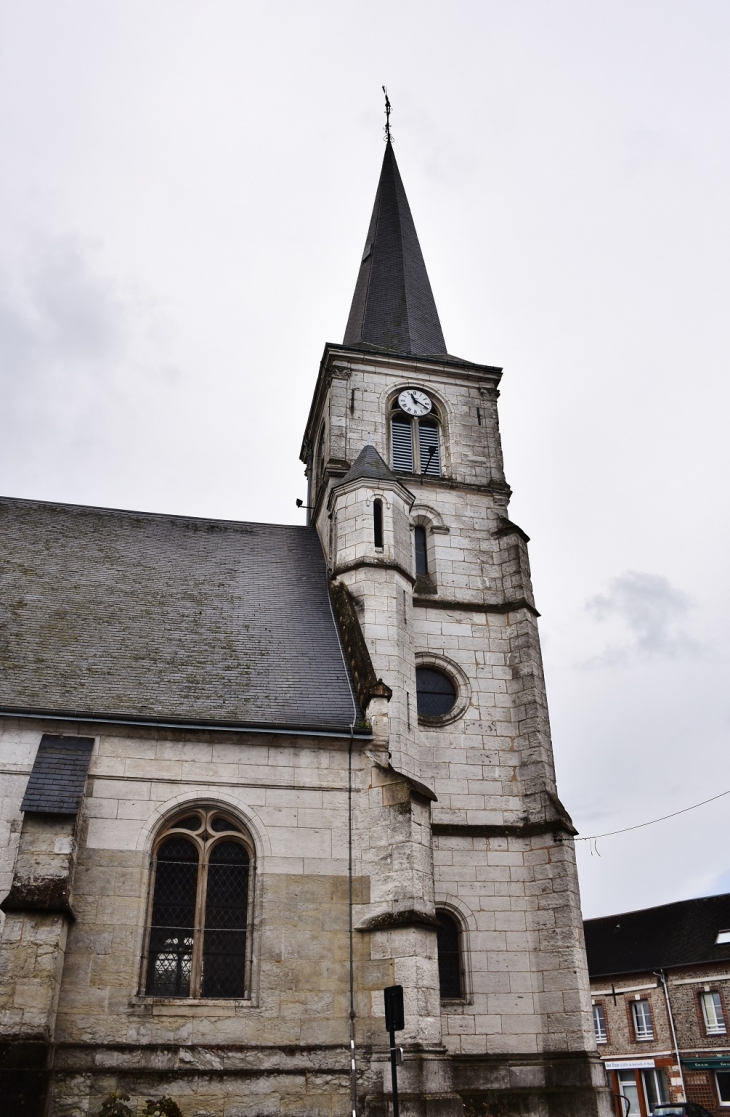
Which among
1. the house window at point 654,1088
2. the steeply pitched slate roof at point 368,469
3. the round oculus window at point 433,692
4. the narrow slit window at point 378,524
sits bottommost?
the house window at point 654,1088

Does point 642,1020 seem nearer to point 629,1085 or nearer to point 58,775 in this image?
point 629,1085

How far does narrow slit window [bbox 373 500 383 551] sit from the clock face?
4346 mm

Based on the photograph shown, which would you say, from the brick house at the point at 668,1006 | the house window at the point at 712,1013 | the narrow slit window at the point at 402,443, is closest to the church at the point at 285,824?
the narrow slit window at the point at 402,443

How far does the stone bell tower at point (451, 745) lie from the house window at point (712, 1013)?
21.1 meters

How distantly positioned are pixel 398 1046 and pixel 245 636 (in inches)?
274

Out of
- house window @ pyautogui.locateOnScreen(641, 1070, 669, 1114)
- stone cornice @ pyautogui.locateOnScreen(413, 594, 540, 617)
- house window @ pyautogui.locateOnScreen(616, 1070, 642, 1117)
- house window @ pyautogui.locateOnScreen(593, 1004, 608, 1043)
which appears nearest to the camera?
stone cornice @ pyautogui.locateOnScreen(413, 594, 540, 617)

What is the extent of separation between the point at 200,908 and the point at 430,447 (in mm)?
11477

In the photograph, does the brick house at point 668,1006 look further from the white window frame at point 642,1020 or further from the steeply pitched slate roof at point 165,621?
the steeply pitched slate roof at point 165,621

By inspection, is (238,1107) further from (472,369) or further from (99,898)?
(472,369)

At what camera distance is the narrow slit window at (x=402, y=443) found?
2041 cm

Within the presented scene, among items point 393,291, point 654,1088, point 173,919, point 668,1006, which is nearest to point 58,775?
point 173,919

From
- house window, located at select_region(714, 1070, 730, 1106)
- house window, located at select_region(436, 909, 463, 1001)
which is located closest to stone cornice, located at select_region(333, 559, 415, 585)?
house window, located at select_region(436, 909, 463, 1001)

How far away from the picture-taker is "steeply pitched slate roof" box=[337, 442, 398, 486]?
58.9ft

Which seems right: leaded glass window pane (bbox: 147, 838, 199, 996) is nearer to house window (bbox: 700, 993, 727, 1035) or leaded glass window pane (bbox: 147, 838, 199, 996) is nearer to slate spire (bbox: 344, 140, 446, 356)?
slate spire (bbox: 344, 140, 446, 356)
